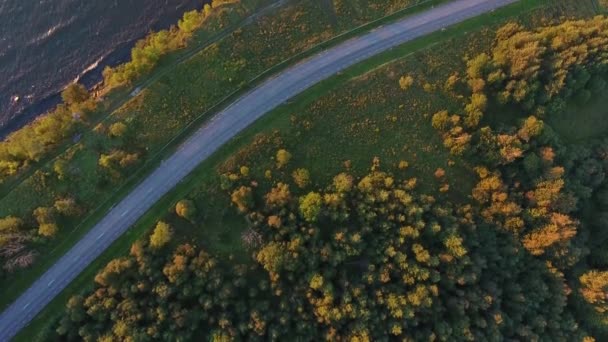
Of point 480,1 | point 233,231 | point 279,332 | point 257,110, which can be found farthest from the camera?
point 480,1

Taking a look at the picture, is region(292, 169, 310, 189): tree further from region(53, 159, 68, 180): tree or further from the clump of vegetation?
region(53, 159, 68, 180): tree

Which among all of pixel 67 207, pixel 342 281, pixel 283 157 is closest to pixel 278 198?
pixel 283 157

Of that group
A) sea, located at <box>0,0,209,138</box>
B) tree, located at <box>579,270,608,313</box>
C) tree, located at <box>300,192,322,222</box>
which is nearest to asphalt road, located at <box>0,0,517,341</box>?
tree, located at <box>300,192,322,222</box>

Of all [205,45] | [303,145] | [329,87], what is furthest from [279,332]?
[205,45]

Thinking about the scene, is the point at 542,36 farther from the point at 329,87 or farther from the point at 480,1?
the point at 329,87

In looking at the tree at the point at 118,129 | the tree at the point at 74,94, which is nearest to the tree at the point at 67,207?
the tree at the point at 118,129

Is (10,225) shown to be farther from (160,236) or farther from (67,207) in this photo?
(160,236)
